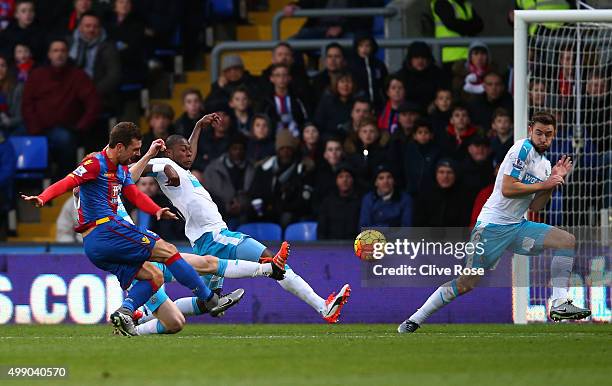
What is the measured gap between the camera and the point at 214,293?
13500 mm

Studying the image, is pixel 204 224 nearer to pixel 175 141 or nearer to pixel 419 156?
pixel 175 141

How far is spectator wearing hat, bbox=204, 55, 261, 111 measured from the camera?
62.1ft

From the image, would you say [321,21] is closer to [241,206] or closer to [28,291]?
[241,206]

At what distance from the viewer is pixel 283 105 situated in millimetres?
18719

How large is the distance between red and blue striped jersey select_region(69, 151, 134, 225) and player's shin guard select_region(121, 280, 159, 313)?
0.64m

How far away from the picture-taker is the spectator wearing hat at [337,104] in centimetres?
1836

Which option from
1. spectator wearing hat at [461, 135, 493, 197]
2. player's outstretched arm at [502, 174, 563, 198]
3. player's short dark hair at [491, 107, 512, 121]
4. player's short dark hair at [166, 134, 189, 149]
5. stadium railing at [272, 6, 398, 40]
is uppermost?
stadium railing at [272, 6, 398, 40]

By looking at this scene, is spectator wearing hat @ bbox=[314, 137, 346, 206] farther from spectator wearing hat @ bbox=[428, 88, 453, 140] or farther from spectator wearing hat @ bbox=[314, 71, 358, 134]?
spectator wearing hat @ bbox=[428, 88, 453, 140]

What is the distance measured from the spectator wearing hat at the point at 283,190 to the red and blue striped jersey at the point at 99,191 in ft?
16.7

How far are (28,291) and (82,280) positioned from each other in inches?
24.1

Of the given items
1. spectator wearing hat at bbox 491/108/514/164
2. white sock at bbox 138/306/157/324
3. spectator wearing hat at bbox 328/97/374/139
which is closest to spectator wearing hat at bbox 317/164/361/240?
spectator wearing hat at bbox 328/97/374/139

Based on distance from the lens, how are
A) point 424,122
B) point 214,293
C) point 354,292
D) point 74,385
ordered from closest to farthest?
point 74,385, point 214,293, point 354,292, point 424,122

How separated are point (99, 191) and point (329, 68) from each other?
6.74 meters

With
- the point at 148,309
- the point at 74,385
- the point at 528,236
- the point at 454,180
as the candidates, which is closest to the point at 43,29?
the point at 454,180
